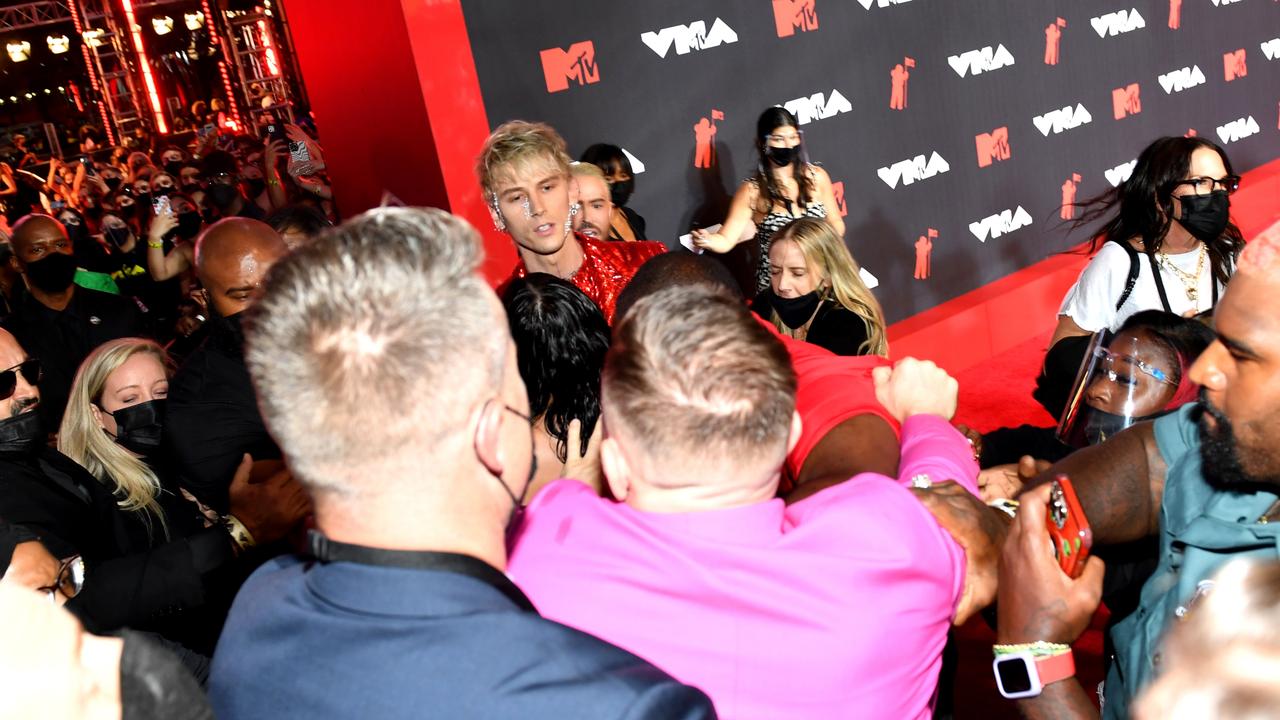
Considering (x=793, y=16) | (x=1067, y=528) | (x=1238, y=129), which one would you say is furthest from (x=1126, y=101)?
(x=1067, y=528)

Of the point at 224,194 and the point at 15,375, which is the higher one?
the point at 224,194

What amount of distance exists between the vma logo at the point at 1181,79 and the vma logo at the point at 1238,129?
1.73 ft

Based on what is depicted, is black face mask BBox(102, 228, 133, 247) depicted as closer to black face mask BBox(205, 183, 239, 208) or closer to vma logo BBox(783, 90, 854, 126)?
black face mask BBox(205, 183, 239, 208)

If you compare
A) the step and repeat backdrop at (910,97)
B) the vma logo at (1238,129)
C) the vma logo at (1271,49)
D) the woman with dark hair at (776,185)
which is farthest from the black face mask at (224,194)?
the vma logo at (1271,49)

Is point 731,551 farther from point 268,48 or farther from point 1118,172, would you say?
point 268,48

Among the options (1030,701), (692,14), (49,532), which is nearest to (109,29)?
(692,14)

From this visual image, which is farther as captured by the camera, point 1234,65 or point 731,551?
point 1234,65

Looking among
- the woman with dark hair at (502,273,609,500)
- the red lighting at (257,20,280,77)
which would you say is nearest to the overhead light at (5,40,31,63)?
the red lighting at (257,20,280,77)

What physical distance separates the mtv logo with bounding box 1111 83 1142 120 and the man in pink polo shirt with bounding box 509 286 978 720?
23.5ft

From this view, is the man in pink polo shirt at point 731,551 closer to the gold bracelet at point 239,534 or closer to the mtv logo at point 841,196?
the gold bracelet at point 239,534

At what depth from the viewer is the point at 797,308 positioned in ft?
12.1

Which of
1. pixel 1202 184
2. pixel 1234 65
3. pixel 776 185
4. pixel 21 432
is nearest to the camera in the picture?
pixel 21 432

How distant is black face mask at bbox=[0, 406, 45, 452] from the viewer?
7.66 ft

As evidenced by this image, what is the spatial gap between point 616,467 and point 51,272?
14.7 ft
